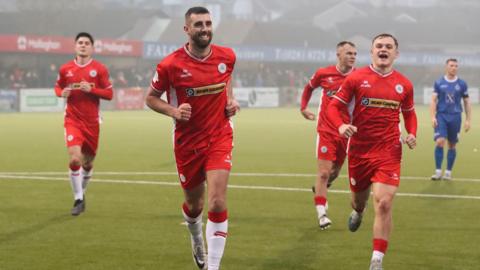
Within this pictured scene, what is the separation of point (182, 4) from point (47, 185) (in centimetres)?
12835

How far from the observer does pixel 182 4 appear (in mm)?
143375

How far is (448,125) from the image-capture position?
18656 mm

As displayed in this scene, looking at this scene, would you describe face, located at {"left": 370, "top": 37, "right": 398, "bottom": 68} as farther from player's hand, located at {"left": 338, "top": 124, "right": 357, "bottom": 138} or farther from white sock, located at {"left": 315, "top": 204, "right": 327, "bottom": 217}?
white sock, located at {"left": 315, "top": 204, "right": 327, "bottom": 217}

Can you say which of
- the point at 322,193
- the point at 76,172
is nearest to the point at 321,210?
the point at 322,193

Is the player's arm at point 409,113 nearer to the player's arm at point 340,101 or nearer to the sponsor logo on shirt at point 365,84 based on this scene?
the sponsor logo on shirt at point 365,84

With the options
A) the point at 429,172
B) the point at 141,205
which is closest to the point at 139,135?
the point at 429,172

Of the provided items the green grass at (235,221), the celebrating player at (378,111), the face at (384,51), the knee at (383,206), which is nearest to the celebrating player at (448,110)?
the green grass at (235,221)

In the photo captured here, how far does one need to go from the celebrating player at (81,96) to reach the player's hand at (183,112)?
5.12m

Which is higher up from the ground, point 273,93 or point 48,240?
point 48,240

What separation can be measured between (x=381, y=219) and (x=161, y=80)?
8.07 feet

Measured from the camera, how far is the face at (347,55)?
12.9 metres

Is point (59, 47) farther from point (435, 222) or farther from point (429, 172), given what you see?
point (435, 222)

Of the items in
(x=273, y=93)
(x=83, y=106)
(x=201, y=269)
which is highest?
(x=83, y=106)

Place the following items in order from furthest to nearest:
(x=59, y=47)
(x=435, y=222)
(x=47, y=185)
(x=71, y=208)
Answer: (x=59, y=47) → (x=47, y=185) → (x=71, y=208) → (x=435, y=222)
